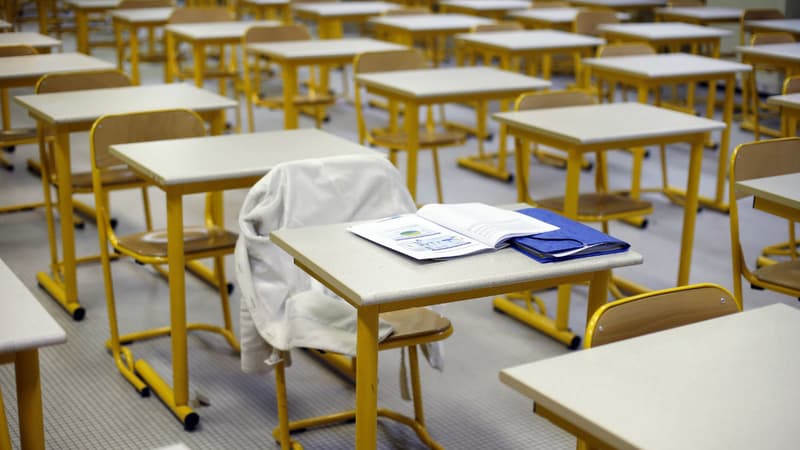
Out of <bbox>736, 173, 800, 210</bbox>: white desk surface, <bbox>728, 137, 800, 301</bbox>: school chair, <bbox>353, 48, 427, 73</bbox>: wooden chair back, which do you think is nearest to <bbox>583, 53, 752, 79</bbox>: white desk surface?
<bbox>353, 48, 427, 73</bbox>: wooden chair back

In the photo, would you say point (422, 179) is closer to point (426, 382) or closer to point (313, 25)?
point (426, 382)

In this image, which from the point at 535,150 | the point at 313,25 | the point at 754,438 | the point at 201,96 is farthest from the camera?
the point at 313,25

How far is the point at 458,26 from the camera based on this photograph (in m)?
6.95

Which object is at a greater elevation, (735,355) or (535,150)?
(735,355)

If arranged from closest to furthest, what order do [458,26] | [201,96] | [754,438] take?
[754,438] → [201,96] → [458,26]

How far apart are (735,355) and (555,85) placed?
294 inches

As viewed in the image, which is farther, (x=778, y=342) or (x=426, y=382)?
(x=426, y=382)

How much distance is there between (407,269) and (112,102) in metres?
2.16

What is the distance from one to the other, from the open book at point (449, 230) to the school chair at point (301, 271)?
0.95ft

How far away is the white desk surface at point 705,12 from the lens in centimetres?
775

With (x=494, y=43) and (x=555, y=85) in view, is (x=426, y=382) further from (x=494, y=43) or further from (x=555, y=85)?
(x=555, y=85)

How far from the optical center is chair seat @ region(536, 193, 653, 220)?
11.9ft

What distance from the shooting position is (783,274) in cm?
314

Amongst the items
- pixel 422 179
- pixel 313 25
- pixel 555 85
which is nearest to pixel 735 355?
pixel 422 179
